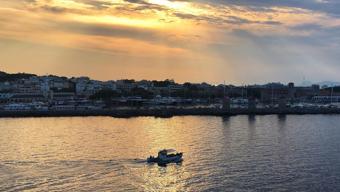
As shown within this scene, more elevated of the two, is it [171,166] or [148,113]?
[148,113]

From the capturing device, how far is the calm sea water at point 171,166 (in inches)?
693

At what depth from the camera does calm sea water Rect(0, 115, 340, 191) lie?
17.6 meters

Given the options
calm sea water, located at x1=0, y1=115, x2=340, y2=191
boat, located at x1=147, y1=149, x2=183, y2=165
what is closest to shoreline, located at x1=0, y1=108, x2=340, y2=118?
calm sea water, located at x1=0, y1=115, x2=340, y2=191

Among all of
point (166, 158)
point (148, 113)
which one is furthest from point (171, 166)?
point (148, 113)

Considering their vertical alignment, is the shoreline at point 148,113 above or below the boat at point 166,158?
above

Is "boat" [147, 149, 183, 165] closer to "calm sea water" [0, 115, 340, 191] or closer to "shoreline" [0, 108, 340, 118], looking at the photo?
"calm sea water" [0, 115, 340, 191]

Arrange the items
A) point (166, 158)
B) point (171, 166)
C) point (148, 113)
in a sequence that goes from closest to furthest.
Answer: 1. point (171, 166)
2. point (166, 158)
3. point (148, 113)

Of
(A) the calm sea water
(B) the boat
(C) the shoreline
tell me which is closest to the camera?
(A) the calm sea water

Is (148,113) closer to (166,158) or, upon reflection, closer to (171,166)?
(166,158)

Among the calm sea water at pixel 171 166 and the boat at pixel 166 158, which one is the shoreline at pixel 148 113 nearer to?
the calm sea water at pixel 171 166

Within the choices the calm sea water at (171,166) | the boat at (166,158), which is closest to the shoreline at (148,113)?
the calm sea water at (171,166)

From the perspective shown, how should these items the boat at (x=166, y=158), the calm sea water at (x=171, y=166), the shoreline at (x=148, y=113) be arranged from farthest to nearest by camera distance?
the shoreline at (x=148, y=113) < the boat at (x=166, y=158) < the calm sea water at (x=171, y=166)

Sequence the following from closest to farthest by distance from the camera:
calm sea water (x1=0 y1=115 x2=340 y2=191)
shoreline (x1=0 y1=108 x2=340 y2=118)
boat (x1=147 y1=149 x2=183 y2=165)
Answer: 1. calm sea water (x1=0 y1=115 x2=340 y2=191)
2. boat (x1=147 y1=149 x2=183 y2=165)
3. shoreline (x1=0 y1=108 x2=340 y2=118)

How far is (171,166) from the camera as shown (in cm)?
2112
